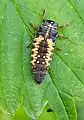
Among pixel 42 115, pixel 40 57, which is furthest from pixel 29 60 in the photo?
pixel 42 115

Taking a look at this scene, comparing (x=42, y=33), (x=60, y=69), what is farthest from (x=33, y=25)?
(x=60, y=69)

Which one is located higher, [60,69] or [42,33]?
[42,33]

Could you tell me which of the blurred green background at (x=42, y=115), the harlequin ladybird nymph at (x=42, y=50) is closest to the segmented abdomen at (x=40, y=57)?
the harlequin ladybird nymph at (x=42, y=50)

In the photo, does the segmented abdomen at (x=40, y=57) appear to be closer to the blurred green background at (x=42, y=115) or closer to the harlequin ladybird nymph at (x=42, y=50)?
the harlequin ladybird nymph at (x=42, y=50)

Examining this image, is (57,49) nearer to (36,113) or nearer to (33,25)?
(33,25)

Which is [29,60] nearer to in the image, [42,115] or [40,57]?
[40,57]

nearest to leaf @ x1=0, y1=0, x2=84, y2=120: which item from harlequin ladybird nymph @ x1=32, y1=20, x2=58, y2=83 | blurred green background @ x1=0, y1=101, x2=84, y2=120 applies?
Result: harlequin ladybird nymph @ x1=32, y1=20, x2=58, y2=83
